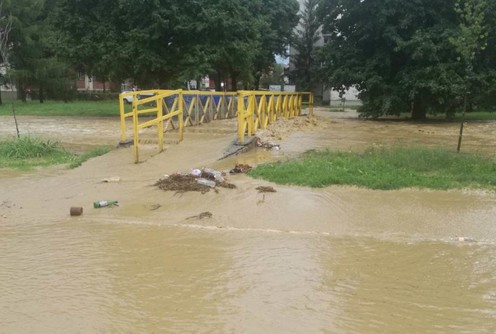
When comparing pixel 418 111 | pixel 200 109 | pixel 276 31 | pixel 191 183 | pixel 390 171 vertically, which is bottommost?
pixel 191 183

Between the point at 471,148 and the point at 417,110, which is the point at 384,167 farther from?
the point at 417,110

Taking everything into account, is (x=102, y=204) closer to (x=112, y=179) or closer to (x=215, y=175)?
(x=112, y=179)

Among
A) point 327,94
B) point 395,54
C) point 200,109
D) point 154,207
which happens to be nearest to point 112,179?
point 154,207

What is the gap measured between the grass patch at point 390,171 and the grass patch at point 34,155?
464cm

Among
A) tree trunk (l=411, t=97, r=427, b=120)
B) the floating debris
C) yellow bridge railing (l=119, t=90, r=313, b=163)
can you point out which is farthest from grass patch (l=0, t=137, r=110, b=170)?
tree trunk (l=411, t=97, r=427, b=120)

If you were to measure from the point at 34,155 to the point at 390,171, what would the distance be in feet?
28.1

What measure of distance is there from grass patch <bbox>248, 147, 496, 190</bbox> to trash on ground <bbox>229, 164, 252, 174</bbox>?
209 millimetres

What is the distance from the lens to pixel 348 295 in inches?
193

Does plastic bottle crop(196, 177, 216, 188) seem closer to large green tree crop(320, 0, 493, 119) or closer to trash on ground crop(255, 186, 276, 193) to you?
trash on ground crop(255, 186, 276, 193)

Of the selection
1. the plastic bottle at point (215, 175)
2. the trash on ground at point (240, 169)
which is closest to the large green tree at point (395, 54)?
the trash on ground at point (240, 169)

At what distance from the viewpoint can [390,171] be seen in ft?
33.1

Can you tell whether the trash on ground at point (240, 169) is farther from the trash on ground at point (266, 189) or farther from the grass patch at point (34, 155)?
the grass patch at point (34, 155)

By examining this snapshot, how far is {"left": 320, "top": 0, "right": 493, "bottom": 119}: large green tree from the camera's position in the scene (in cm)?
2416

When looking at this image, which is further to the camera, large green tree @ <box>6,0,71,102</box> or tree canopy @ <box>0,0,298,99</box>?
large green tree @ <box>6,0,71,102</box>
